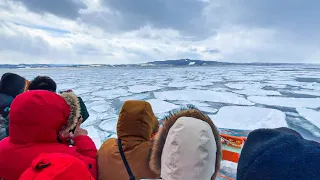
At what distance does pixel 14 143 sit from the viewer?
112cm

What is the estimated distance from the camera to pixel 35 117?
42.6 inches

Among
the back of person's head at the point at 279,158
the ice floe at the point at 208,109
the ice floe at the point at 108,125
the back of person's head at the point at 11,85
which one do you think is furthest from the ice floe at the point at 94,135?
the back of person's head at the point at 279,158

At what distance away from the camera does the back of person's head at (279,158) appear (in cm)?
54

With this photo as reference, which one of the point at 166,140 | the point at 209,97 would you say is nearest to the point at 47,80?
the point at 166,140

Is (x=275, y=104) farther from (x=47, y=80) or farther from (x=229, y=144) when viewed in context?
(x=47, y=80)

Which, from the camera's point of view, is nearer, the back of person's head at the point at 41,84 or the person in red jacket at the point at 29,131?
the person in red jacket at the point at 29,131

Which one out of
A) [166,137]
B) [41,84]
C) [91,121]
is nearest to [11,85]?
[41,84]

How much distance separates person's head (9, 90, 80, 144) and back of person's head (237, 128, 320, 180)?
35.4 inches

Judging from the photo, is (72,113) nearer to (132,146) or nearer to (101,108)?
(132,146)

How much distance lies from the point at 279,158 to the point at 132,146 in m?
0.90

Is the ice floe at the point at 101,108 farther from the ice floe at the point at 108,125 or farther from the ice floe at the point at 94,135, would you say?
the ice floe at the point at 94,135

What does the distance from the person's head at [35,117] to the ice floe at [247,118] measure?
3.27 meters

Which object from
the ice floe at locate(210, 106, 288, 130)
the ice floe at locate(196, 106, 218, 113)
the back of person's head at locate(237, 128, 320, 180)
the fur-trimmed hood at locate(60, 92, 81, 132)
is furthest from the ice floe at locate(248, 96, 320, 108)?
the back of person's head at locate(237, 128, 320, 180)

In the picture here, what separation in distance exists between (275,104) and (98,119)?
14.7 feet
